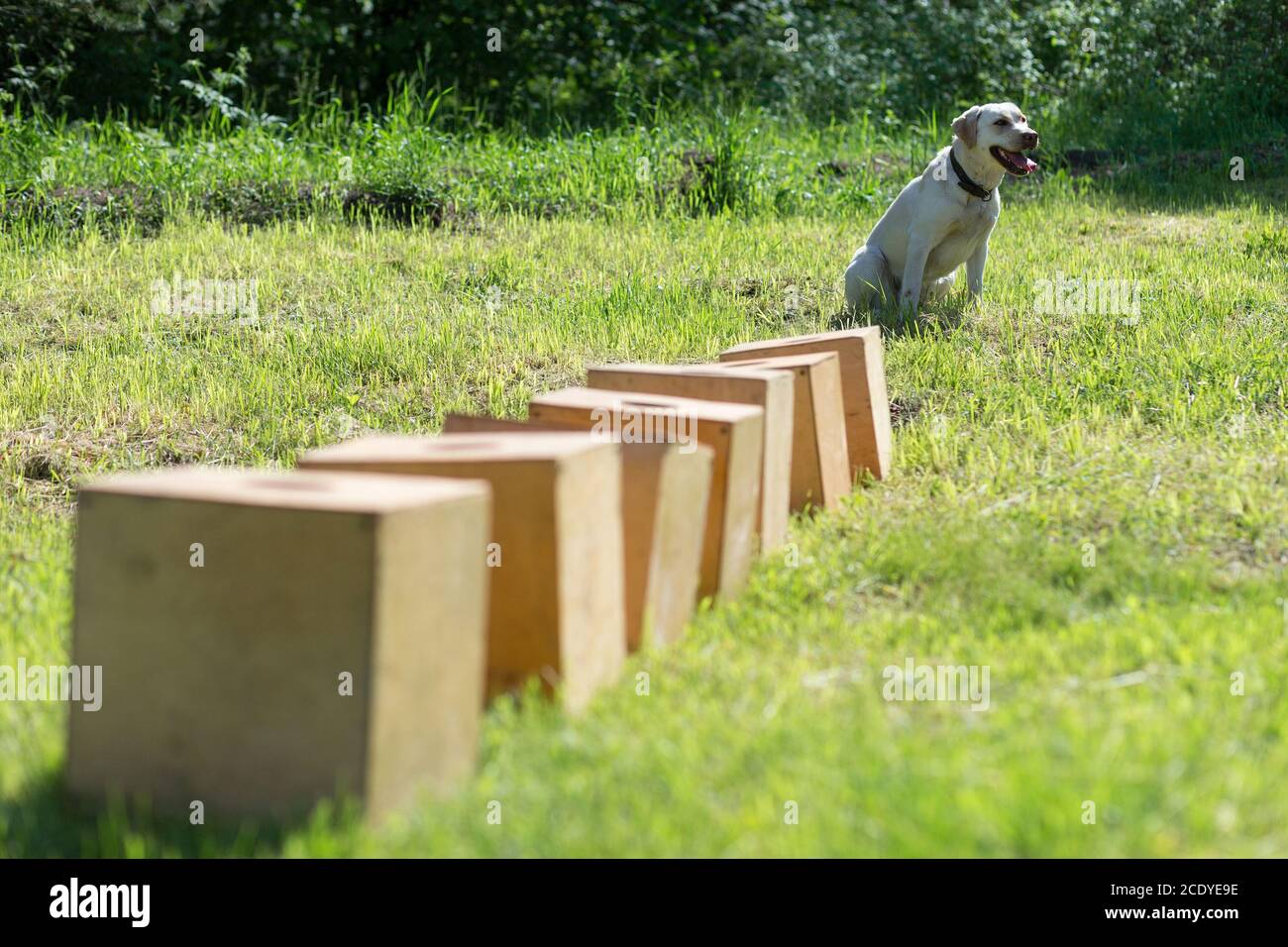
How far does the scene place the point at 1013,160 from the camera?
284 inches

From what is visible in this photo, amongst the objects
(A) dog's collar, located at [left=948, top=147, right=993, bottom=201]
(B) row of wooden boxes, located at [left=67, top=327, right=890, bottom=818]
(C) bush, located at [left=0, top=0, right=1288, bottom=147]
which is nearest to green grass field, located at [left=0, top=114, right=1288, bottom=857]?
(B) row of wooden boxes, located at [left=67, top=327, right=890, bottom=818]

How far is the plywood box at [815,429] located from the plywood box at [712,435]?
2.10ft

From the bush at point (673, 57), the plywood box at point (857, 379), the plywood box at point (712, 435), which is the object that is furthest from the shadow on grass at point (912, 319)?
the bush at point (673, 57)

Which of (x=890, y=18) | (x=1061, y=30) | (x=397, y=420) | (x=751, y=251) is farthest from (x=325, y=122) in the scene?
(x=1061, y=30)

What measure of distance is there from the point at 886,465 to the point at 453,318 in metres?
3.20

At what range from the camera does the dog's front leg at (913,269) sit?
7410 mm

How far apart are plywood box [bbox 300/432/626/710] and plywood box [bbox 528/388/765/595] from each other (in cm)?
59

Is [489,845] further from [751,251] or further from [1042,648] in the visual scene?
[751,251]

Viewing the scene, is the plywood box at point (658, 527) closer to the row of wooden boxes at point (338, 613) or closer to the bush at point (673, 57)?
the row of wooden boxes at point (338, 613)

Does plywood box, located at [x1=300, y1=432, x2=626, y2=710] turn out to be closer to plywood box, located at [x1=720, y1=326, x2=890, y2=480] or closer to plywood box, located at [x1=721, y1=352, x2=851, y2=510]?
plywood box, located at [x1=721, y1=352, x2=851, y2=510]

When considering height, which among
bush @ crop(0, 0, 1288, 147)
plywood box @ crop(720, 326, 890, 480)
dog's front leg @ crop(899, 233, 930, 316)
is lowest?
plywood box @ crop(720, 326, 890, 480)

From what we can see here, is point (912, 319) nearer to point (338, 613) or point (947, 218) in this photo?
point (947, 218)

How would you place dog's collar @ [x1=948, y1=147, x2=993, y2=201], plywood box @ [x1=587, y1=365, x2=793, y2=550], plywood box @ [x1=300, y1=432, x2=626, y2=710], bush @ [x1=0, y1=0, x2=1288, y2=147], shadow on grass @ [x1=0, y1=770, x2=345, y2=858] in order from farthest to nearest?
bush @ [x1=0, y1=0, x2=1288, y2=147] < dog's collar @ [x1=948, y1=147, x2=993, y2=201] < plywood box @ [x1=587, y1=365, x2=793, y2=550] < plywood box @ [x1=300, y1=432, x2=626, y2=710] < shadow on grass @ [x1=0, y1=770, x2=345, y2=858]

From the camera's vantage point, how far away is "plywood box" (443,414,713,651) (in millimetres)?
3779
